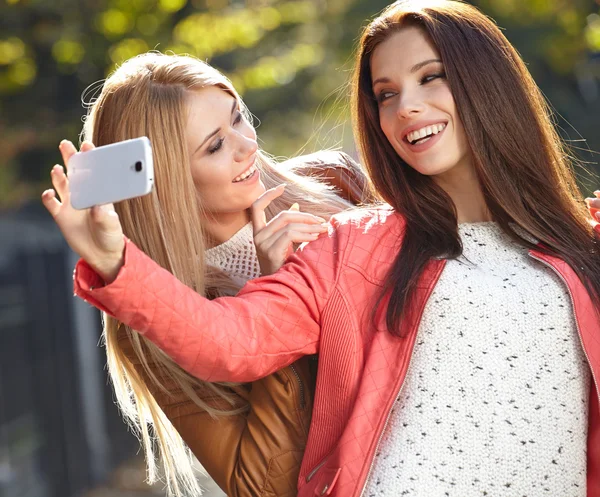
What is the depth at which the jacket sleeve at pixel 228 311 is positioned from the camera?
2691mm

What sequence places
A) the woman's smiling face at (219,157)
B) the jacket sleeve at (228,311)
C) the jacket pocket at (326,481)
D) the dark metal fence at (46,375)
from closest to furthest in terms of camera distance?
1. the jacket sleeve at (228,311)
2. the jacket pocket at (326,481)
3. the woman's smiling face at (219,157)
4. the dark metal fence at (46,375)

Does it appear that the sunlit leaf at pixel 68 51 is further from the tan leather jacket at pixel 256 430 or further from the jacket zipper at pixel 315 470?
the jacket zipper at pixel 315 470

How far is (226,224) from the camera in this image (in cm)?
391

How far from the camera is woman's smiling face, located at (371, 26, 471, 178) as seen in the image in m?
3.22

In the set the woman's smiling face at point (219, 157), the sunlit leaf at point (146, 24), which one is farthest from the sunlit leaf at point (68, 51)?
the woman's smiling face at point (219, 157)

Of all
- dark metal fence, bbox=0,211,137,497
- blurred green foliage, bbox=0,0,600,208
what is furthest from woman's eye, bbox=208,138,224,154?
dark metal fence, bbox=0,211,137,497

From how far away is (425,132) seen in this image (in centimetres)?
325

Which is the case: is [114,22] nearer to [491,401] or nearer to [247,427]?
[247,427]

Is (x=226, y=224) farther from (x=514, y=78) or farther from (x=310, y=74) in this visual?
(x=310, y=74)

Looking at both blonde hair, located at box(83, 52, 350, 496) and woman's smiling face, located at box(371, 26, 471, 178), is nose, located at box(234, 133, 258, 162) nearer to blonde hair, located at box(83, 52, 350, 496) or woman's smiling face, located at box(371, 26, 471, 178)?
blonde hair, located at box(83, 52, 350, 496)

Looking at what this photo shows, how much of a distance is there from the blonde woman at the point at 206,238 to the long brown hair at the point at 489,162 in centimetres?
34

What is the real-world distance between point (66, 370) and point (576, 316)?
22.2 ft

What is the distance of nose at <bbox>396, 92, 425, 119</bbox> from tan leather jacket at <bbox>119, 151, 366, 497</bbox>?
851 millimetres

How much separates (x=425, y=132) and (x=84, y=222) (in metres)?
1.16
